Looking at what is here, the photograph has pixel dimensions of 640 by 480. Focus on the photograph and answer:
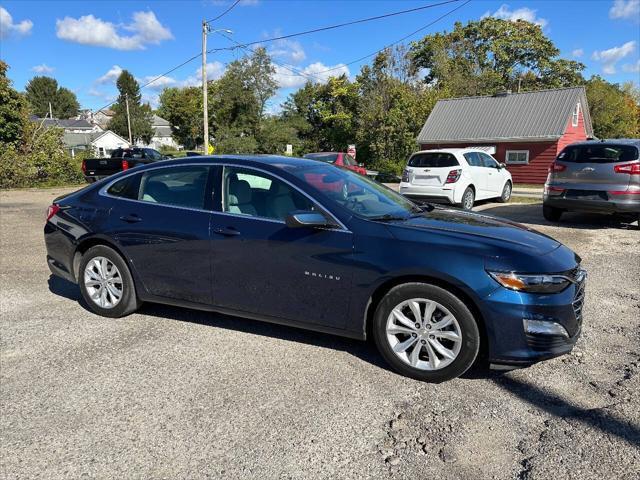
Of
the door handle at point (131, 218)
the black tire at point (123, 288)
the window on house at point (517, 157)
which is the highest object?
the window on house at point (517, 157)

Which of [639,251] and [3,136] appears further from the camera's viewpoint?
[3,136]

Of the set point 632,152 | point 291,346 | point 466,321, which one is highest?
point 632,152

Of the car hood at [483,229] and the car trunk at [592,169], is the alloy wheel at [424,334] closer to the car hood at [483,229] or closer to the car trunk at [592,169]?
the car hood at [483,229]

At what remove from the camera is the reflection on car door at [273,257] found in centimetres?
380

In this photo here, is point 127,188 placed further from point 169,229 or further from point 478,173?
point 478,173

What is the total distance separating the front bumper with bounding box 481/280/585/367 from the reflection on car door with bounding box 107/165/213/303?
2.28 metres

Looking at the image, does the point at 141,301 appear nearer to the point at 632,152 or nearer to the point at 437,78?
the point at 632,152

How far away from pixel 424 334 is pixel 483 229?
935mm

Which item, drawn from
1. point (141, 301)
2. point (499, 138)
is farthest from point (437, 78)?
point (141, 301)

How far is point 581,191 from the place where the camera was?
31.4 ft

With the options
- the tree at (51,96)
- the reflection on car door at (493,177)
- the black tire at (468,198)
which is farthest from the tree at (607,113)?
the tree at (51,96)

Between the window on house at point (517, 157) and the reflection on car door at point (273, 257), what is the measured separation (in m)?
26.7

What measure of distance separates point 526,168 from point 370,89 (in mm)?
13404

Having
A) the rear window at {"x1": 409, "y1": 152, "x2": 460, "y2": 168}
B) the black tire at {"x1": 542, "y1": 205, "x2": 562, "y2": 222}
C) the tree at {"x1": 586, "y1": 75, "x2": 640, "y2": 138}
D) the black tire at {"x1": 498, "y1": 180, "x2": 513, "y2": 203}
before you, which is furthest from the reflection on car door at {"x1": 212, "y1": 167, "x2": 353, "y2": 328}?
the tree at {"x1": 586, "y1": 75, "x2": 640, "y2": 138}
